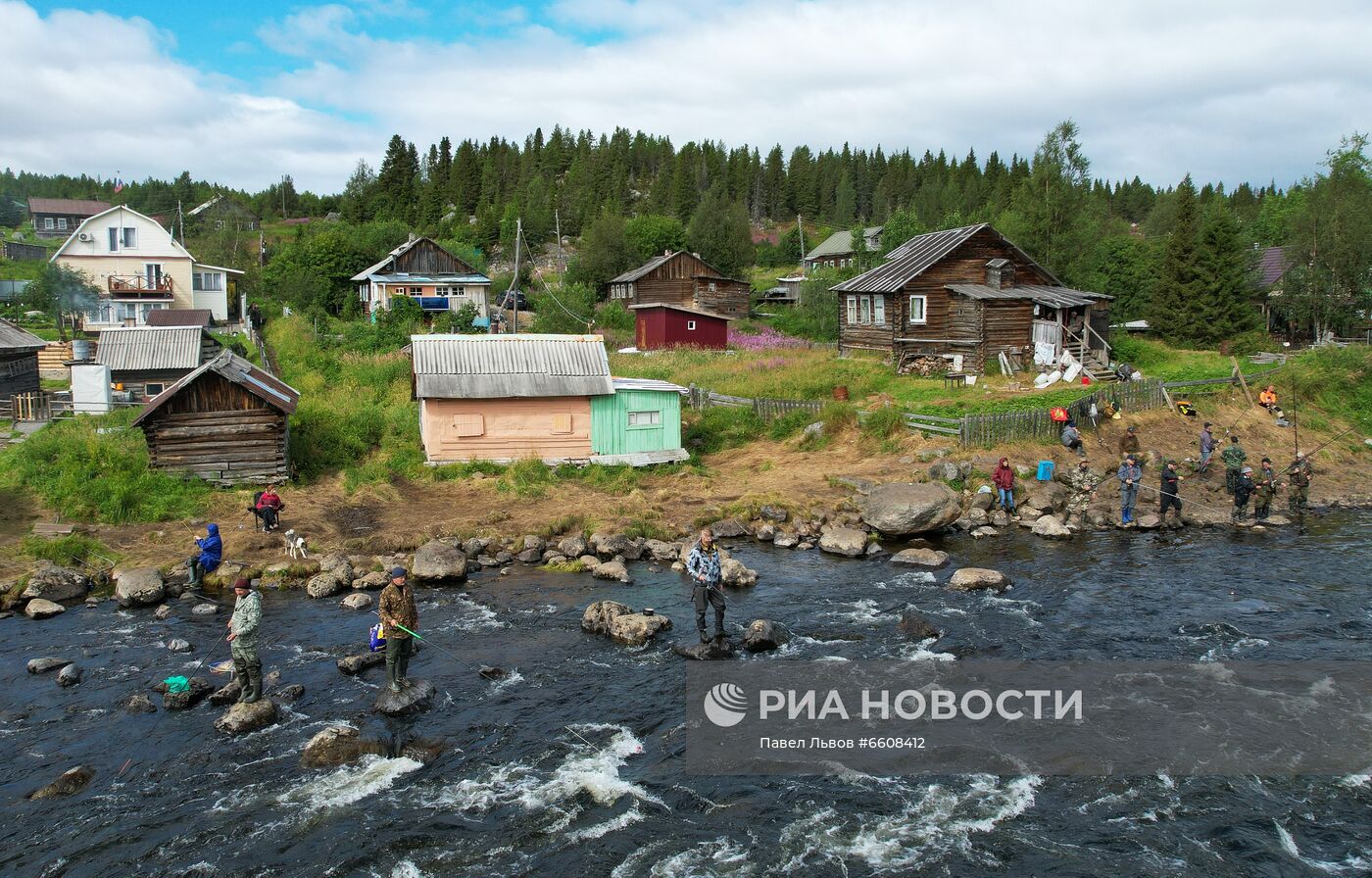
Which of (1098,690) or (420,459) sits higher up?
(420,459)

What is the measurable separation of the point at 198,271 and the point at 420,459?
39.8 meters

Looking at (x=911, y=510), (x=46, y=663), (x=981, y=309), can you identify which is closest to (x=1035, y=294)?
(x=981, y=309)

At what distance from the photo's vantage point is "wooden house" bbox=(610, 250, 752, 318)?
2359 inches

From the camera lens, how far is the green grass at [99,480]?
2238 centimetres

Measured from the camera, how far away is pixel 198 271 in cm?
5759

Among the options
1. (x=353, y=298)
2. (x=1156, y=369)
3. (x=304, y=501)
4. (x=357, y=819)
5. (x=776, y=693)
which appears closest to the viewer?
(x=357, y=819)

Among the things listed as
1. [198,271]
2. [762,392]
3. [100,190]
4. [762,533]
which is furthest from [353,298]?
[100,190]

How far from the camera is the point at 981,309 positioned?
3569cm

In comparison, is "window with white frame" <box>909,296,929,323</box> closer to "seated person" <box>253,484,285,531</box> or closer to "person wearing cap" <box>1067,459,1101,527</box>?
"person wearing cap" <box>1067,459,1101,527</box>

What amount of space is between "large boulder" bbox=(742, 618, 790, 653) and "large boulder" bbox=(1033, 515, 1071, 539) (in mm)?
9695

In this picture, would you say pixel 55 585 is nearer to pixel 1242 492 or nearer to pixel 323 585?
pixel 323 585

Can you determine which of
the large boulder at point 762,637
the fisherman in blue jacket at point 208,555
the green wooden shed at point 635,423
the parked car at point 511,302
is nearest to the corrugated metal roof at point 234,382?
the fisherman in blue jacket at point 208,555

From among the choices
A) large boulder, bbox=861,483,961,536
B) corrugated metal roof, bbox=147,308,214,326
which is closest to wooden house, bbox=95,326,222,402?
corrugated metal roof, bbox=147,308,214,326

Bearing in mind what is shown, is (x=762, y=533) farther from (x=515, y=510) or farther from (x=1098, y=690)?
(x=1098, y=690)
